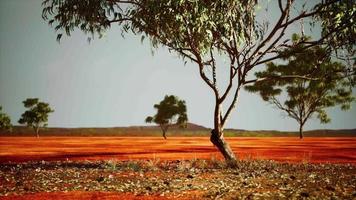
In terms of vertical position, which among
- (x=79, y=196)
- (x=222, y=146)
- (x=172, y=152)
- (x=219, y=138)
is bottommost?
(x=79, y=196)

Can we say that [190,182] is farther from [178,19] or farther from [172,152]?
[172,152]

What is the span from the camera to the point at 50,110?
109750 mm

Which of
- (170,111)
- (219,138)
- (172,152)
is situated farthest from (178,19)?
(170,111)

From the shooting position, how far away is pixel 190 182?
15570 mm

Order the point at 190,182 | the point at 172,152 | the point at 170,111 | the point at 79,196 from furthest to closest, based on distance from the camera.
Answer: the point at 170,111, the point at 172,152, the point at 190,182, the point at 79,196

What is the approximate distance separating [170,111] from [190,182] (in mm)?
75648

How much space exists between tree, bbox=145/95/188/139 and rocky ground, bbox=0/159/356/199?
69.6 metres

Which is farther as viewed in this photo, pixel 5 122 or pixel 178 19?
pixel 5 122

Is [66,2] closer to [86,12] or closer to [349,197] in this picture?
[86,12]

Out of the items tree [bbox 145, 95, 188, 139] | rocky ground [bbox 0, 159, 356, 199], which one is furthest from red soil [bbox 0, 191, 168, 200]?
tree [bbox 145, 95, 188, 139]

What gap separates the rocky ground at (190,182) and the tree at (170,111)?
69567 millimetres

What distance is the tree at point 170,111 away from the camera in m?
91.1

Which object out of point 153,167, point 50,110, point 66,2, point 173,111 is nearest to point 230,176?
point 153,167

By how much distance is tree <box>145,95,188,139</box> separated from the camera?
91125mm
